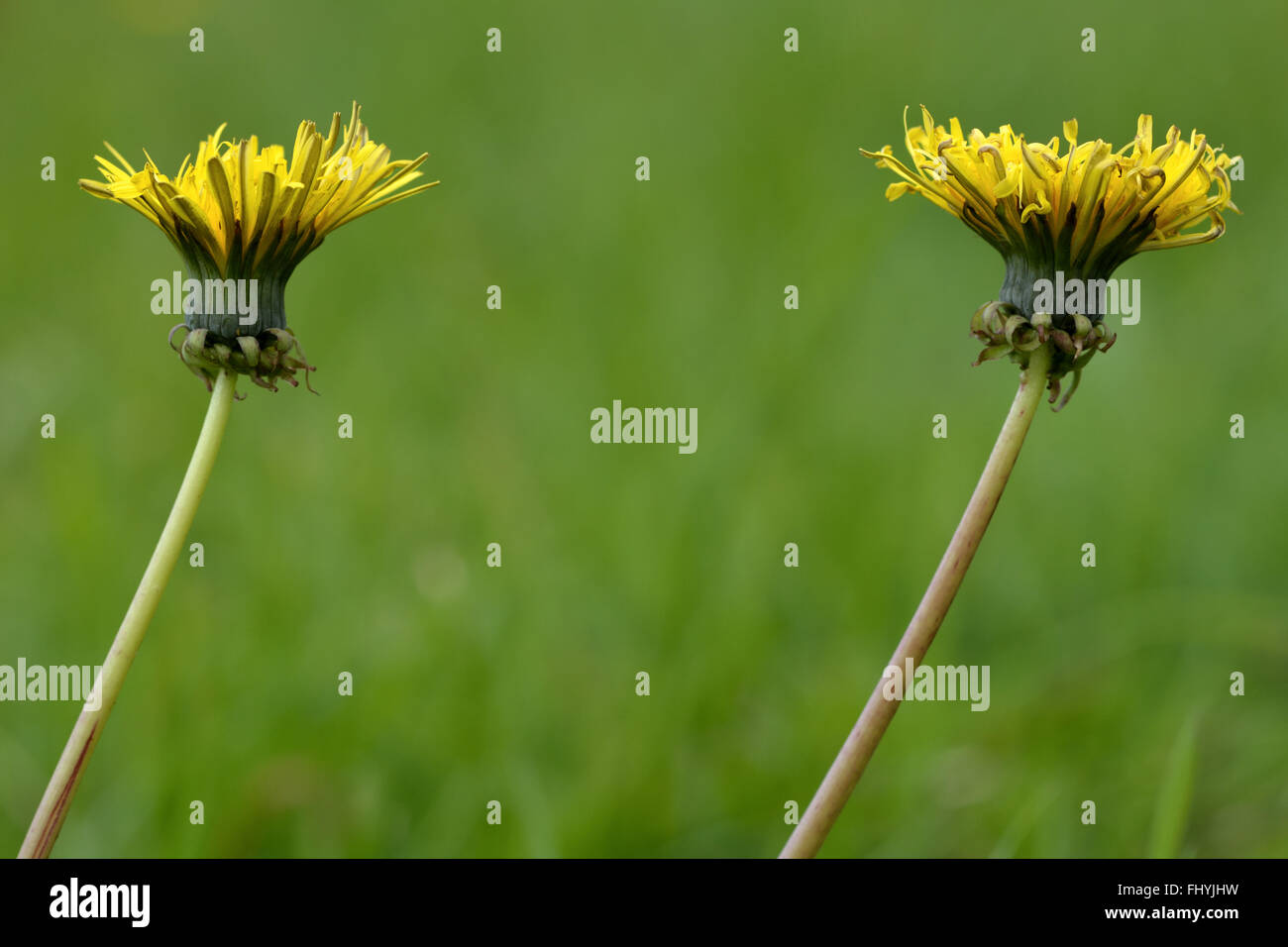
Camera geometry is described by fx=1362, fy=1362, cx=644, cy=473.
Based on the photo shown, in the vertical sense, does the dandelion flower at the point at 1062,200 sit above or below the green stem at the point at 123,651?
above

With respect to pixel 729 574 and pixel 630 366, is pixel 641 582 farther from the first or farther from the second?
pixel 630 366

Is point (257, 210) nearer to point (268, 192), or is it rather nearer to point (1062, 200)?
point (268, 192)

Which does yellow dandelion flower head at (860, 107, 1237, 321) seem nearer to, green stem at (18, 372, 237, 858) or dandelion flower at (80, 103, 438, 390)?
dandelion flower at (80, 103, 438, 390)

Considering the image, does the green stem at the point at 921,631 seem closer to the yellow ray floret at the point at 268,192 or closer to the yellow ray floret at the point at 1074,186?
the yellow ray floret at the point at 1074,186

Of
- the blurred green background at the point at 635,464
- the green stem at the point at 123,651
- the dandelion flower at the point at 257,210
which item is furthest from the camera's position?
the blurred green background at the point at 635,464

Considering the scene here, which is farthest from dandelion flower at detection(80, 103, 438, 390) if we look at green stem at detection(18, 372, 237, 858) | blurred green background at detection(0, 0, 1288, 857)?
blurred green background at detection(0, 0, 1288, 857)

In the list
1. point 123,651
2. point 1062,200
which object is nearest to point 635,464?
point 1062,200

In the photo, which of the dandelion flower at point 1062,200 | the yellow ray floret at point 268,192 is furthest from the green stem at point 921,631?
the yellow ray floret at point 268,192
